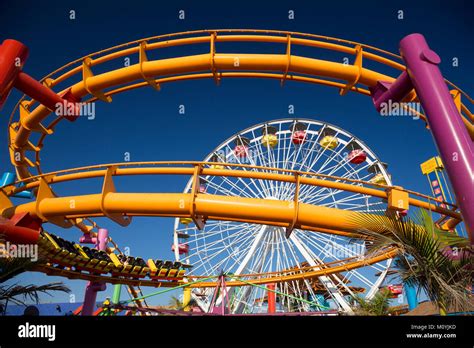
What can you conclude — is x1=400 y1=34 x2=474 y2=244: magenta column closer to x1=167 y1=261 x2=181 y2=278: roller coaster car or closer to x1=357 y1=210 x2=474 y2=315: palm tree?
x1=357 y1=210 x2=474 y2=315: palm tree

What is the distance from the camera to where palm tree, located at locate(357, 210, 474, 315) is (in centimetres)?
412

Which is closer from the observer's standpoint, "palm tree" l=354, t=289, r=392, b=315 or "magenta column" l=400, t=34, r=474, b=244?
"magenta column" l=400, t=34, r=474, b=244

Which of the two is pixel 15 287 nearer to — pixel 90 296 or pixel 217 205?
pixel 217 205

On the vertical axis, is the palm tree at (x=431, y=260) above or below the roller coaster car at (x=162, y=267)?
below

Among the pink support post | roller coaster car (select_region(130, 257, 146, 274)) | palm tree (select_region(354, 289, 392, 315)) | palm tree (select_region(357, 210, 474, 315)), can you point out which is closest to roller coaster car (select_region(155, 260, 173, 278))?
roller coaster car (select_region(130, 257, 146, 274))

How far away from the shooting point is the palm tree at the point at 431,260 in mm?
4121

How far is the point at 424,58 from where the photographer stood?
205 inches

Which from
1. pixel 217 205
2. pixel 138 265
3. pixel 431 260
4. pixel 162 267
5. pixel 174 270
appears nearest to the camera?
pixel 431 260

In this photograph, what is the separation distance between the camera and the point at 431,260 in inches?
165

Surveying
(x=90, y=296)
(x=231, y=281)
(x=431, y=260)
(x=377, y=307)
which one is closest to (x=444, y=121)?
(x=431, y=260)

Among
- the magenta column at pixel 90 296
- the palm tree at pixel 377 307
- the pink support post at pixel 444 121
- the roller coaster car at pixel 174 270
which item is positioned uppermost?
the pink support post at pixel 444 121

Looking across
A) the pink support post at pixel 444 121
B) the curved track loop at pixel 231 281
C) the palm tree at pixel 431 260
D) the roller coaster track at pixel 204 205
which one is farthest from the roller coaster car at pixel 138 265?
the pink support post at pixel 444 121

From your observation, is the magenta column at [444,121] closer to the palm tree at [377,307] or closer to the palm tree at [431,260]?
the palm tree at [431,260]
